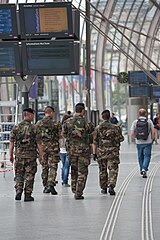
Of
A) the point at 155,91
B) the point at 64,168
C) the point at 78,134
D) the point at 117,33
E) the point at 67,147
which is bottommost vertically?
the point at 64,168

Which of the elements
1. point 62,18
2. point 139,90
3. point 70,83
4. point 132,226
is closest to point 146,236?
point 132,226

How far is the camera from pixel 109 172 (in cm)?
1595

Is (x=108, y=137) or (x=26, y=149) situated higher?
(x=108, y=137)

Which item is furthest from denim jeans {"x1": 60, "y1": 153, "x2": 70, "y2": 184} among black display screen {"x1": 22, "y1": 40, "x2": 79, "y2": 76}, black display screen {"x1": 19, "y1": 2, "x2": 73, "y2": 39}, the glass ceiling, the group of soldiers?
the glass ceiling

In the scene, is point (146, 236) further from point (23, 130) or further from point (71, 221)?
point (23, 130)

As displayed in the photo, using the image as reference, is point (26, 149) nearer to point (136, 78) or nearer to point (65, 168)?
point (65, 168)

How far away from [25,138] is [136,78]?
27.8 meters

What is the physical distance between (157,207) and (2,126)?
350 inches

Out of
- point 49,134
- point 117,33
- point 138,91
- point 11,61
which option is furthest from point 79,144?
point 117,33

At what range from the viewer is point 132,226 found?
11.2 meters

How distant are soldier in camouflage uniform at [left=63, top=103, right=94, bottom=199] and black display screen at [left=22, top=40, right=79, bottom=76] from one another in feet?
13.5

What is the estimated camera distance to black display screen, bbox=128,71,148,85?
42438mm

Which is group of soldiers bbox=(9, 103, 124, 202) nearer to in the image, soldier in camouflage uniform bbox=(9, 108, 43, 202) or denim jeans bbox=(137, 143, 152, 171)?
soldier in camouflage uniform bbox=(9, 108, 43, 202)

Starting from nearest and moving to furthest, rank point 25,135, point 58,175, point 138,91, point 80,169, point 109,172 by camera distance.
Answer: point 25,135 < point 80,169 < point 109,172 < point 58,175 < point 138,91
